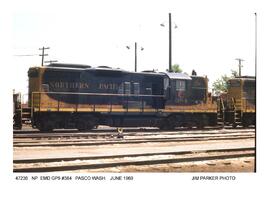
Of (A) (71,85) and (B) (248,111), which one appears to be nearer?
(A) (71,85)

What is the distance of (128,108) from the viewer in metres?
21.1

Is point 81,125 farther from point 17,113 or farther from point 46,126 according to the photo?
point 17,113

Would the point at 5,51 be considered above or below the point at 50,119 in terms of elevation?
above

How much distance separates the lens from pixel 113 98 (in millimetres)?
20922

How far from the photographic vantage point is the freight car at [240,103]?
25047mm

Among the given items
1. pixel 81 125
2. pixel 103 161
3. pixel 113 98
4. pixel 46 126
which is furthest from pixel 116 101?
pixel 103 161

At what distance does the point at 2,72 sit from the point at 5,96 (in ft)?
1.76

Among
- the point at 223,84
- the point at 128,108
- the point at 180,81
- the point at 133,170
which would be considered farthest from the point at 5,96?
the point at 223,84

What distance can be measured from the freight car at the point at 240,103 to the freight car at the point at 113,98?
1.60 meters

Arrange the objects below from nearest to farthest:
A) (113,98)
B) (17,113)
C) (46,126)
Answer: (17,113)
(46,126)
(113,98)

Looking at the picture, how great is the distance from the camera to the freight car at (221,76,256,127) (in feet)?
82.2

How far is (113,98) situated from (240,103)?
8950 mm

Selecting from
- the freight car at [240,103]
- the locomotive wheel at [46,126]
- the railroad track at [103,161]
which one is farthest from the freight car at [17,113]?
the freight car at [240,103]
